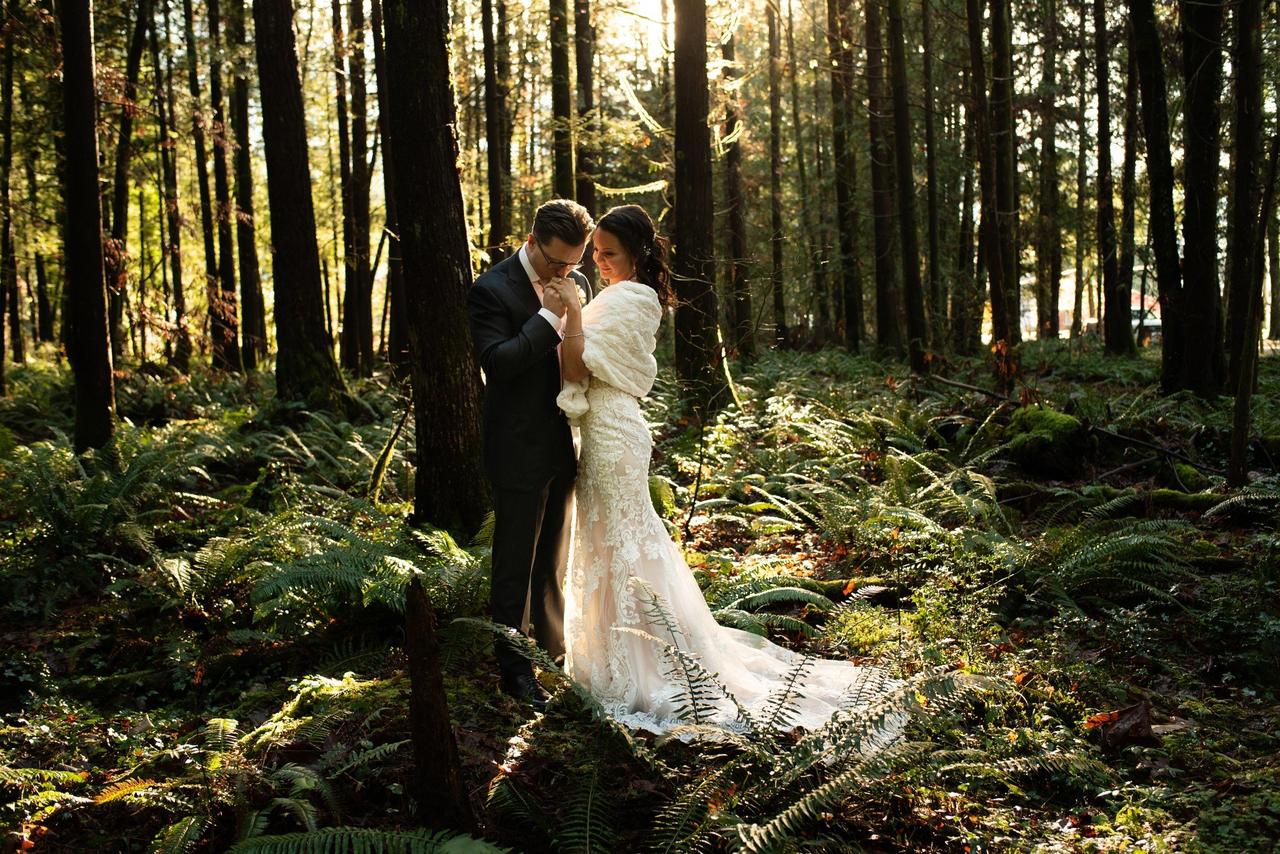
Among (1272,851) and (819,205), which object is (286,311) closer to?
(1272,851)

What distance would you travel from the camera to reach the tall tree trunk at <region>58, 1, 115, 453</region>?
9117mm

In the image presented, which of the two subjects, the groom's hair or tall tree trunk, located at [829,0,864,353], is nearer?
the groom's hair

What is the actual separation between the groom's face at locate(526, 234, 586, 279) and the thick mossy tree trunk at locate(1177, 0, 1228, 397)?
8969 mm

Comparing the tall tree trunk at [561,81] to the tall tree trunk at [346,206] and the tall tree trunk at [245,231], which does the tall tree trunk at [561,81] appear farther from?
the tall tree trunk at [245,231]

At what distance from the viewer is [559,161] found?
16219mm

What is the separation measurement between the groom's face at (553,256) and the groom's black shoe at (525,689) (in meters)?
2.02

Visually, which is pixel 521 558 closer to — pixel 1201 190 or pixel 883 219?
pixel 1201 190

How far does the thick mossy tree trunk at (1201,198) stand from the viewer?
10.5 meters

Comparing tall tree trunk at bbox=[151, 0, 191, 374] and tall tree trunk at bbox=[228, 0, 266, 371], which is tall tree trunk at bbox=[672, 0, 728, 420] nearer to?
tall tree trunk at bbox=[151, 0, 191, 374]

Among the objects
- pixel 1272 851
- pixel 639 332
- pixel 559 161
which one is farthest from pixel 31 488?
pixel 559 161

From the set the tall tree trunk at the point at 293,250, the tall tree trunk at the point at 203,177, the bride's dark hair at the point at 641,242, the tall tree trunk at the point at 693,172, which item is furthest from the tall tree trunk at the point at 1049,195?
the bride's dark hair at the point at 641,242

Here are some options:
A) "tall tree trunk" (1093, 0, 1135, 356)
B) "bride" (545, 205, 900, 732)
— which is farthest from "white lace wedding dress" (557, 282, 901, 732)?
"tall tree trunk" (1093, 0, 1135, 356)

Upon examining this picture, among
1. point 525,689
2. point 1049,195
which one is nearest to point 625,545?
point 525,689

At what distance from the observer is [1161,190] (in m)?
11.9
